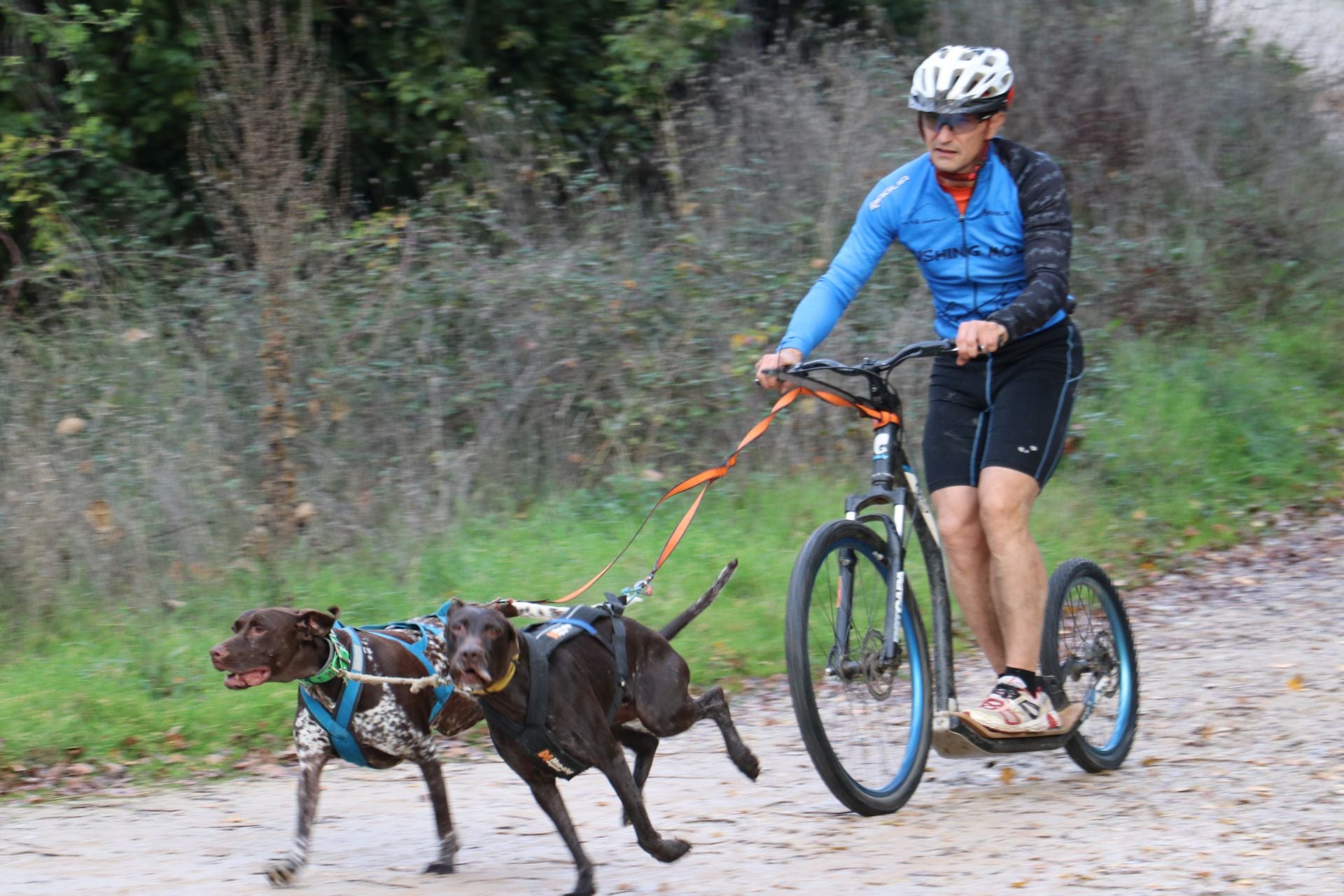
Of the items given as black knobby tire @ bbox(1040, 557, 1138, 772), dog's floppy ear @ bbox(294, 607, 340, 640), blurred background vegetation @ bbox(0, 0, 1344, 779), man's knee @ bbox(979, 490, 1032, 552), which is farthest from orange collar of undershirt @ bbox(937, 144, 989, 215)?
blurred background vegetation @ bbox(0, 0, 1344, 779)

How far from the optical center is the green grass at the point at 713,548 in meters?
6.36

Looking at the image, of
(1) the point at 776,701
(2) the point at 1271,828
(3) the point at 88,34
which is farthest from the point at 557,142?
(2) the point at 1271,828

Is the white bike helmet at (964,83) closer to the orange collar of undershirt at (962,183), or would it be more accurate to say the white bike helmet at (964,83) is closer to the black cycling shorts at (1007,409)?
the orange collar of undershirt at (962,183)

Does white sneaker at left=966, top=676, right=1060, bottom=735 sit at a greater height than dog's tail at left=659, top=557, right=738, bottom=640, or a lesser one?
lesser

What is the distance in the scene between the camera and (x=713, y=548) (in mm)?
8273

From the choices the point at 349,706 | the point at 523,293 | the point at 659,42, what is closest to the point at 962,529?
the point at 349,706

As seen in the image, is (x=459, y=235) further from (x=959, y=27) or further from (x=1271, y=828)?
(x=1271, y=828)

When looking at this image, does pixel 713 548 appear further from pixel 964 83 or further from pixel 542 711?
pixel 542 711

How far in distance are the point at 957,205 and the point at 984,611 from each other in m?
1.44

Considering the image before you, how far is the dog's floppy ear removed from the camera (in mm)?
4355

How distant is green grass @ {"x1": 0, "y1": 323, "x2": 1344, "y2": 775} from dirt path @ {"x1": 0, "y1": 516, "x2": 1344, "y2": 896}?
0.63 metres

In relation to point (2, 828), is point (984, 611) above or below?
above

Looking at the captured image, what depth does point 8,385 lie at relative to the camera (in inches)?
356

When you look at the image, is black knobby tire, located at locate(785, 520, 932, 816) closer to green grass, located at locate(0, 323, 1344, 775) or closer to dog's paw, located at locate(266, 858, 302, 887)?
dog's paw, located at locate(266, 858, 302, 887)
